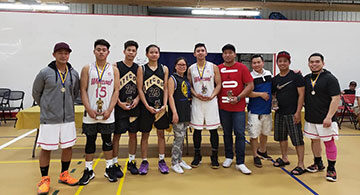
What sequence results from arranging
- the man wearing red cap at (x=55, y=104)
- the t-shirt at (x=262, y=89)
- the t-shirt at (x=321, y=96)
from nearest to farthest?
the man wearing red cap at (x=55, y=104) < the t-shirt at (x=321, y=96) < the t-shirt at (x=262, y=89)

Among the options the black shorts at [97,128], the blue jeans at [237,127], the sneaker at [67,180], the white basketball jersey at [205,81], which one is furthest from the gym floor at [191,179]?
the white basketball jersey at [205,81]

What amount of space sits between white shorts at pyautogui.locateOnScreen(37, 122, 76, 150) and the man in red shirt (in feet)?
6.29

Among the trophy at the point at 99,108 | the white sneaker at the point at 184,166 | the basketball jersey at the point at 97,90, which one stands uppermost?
the basketball jersey at the point at 97,90

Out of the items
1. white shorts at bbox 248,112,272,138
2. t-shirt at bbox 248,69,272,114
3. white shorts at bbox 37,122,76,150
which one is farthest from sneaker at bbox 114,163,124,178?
t-shirt at bbox 248,69,272,114

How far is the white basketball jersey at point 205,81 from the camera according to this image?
9.70 ft

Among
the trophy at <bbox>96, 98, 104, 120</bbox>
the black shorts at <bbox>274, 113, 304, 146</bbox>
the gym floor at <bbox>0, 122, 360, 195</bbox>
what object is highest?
the trophy at <bbox>96, 98, 104, 120</bbox>

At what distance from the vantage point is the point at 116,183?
8.61ft

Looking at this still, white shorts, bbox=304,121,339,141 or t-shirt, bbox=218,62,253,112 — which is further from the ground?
t-shirt, bbox=218,62,253,112

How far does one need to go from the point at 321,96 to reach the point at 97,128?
2.69m

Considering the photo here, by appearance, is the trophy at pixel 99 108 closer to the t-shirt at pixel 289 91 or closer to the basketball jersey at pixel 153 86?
the basketball jersey at pixel 153 86

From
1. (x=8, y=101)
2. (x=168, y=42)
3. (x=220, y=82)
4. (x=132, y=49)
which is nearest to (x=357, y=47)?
(x=168, y=42)

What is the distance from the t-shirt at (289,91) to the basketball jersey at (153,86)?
1593mm

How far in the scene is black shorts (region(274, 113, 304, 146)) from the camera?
2.92 m

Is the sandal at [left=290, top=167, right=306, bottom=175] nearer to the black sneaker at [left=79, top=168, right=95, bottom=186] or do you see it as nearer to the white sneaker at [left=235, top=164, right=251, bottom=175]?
the white sneaker at [left=235, top=164, right=251, bottom=175]
